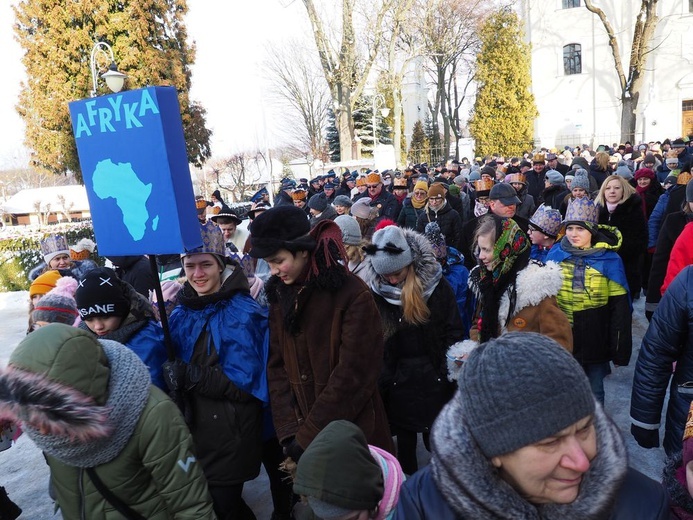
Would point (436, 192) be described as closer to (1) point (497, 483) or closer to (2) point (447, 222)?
(2) point (447, 222)

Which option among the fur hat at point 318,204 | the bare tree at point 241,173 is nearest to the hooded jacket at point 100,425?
the fur hat at point 318,204

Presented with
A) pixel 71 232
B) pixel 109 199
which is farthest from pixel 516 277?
pixel 71 232

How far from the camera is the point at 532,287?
295 centimetres

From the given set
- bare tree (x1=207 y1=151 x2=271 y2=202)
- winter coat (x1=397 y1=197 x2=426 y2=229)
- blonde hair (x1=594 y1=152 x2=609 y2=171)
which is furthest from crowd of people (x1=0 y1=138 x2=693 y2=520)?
bare tree (x1=207 y1=151 x2=271 y2=202)

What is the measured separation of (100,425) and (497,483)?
4.30 feet

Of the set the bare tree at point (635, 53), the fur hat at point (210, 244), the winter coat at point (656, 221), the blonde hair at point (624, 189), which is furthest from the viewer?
the bare tree at point (635, 53)

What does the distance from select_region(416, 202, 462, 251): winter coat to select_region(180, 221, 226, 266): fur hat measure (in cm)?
466

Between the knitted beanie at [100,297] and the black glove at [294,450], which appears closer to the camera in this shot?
the black glove at [294,450]

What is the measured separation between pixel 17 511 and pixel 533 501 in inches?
154

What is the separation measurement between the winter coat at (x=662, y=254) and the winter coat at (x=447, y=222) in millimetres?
2612

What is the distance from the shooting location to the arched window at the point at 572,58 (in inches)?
1280

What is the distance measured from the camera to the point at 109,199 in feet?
8.91

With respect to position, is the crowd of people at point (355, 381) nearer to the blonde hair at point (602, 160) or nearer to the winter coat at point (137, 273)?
the winter coat at point (137, 273)

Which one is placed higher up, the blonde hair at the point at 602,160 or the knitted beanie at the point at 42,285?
the blonde hair at the point at 602,160
